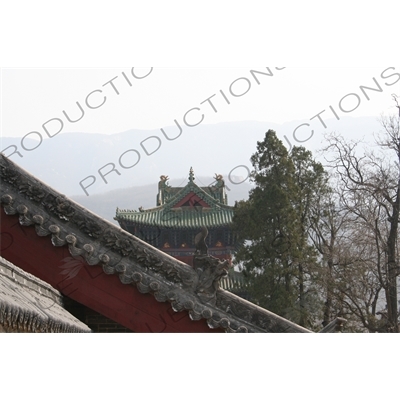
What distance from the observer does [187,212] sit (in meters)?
19.7

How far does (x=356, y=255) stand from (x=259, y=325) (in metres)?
6.97

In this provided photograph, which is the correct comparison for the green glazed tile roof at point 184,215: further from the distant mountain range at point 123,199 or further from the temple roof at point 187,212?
the distant mountain range at point 123,199

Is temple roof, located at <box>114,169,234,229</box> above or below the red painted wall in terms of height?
above

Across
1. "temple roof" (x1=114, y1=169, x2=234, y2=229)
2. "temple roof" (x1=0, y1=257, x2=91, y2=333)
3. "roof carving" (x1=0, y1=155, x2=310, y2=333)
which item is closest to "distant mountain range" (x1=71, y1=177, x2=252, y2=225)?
"temple roof" (x1=114, y1=169, x2=234, y2=229)

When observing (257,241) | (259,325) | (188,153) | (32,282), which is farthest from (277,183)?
(188,153)

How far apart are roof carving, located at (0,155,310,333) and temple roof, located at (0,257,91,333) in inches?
18.3

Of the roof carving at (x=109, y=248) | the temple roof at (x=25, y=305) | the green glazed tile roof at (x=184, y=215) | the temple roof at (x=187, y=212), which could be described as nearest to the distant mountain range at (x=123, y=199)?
the temple roof at (x=187, y=212)

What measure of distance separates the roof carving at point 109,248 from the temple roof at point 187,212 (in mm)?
14130

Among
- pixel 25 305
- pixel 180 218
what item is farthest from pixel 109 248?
pixel 180 218

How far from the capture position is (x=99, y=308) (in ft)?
14.5

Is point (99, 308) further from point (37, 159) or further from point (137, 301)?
point (37, 159)

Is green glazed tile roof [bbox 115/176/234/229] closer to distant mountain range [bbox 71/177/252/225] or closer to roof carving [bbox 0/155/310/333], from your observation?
roof carving [bbox 0/155/310/333]

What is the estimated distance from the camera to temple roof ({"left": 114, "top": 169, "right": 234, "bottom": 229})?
19094 millimetres

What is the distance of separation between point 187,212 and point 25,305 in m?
17.3
